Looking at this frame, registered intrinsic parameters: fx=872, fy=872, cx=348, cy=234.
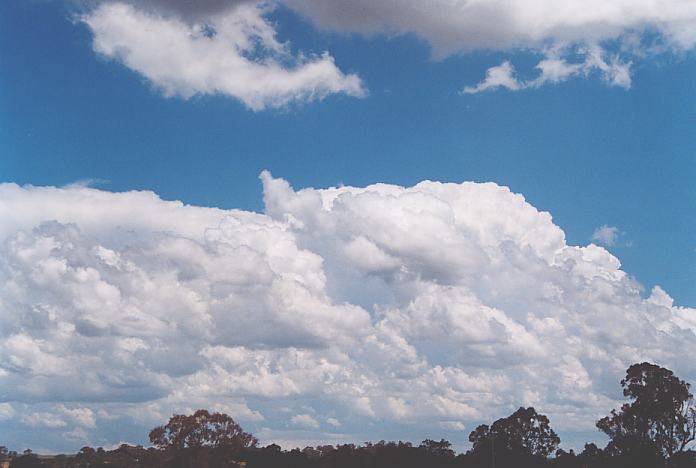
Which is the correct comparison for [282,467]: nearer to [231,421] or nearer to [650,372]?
[231,421]

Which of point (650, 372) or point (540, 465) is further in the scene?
point (540, 465)

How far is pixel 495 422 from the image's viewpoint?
422 ft

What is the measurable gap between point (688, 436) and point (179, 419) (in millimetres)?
68649

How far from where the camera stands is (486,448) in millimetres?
125750

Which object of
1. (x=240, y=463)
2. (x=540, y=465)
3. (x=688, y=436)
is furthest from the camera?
(x=240, y=463)

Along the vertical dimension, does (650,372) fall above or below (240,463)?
above

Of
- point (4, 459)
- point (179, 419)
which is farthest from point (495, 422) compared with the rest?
point (4, 459)

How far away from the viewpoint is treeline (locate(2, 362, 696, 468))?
9438 centimetres

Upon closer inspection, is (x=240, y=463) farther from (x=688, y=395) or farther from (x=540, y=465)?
(x=688, y=395)

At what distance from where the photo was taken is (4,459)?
12350cm

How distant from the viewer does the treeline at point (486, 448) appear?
3716 inches

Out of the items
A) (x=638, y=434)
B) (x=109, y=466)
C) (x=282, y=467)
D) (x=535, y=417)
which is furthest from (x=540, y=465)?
(x=109, y=466)

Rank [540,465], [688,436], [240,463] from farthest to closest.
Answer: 1. [240,463]
2. [540,465]
3. [688,436]

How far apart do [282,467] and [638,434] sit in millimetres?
63473
